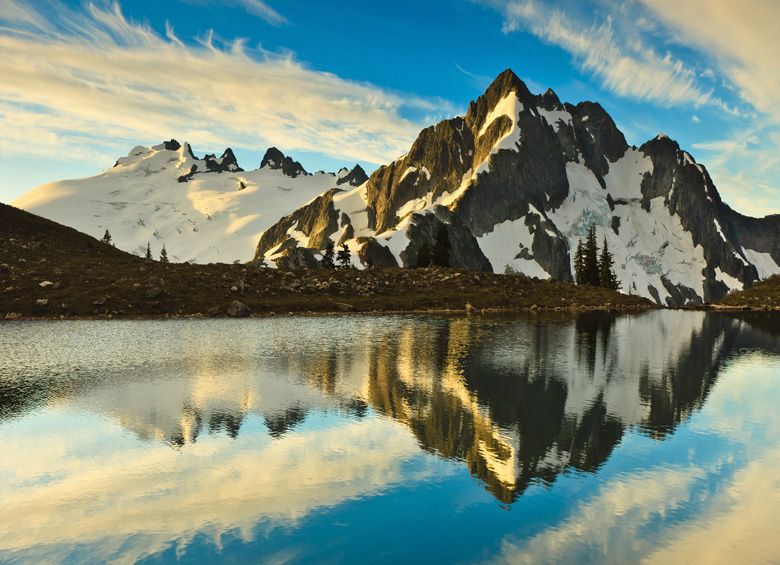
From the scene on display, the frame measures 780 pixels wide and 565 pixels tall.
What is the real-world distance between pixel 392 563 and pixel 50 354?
36931 mm

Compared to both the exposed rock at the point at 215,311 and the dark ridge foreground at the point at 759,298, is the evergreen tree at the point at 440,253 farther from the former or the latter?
the exposed rock at the point at 215,311

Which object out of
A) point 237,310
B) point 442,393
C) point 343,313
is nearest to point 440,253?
point 343,313

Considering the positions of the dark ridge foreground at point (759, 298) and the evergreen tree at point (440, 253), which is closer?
the dark ridge foreground at point (759, 298)

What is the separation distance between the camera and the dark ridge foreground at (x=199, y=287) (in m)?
68.9

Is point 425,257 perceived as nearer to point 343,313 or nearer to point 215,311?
point 343,313

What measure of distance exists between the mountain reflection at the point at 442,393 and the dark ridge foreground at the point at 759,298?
87252mm

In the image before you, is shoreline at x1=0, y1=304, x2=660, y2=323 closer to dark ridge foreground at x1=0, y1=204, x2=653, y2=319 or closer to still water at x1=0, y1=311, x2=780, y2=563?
dark ridge foreground at x1=0, y1=204, x2=653, y2=319

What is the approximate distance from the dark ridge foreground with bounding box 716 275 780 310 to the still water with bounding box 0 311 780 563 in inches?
3848

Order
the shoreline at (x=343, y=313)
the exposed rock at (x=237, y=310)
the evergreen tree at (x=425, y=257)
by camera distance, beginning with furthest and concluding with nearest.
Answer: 1. the evergreen tree at (x=425, y=257)
2. the exposed rock at (x=237, y=310)
3. the shoreline at (x=343, y=313)

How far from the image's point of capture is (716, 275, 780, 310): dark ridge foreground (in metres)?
123

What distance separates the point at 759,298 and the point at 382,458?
137204mm

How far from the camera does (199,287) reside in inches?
3036

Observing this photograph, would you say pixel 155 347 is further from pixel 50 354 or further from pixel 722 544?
pixel 722 544

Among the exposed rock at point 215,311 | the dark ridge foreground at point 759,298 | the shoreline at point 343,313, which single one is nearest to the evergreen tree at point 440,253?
the shoreline at point 343,313
